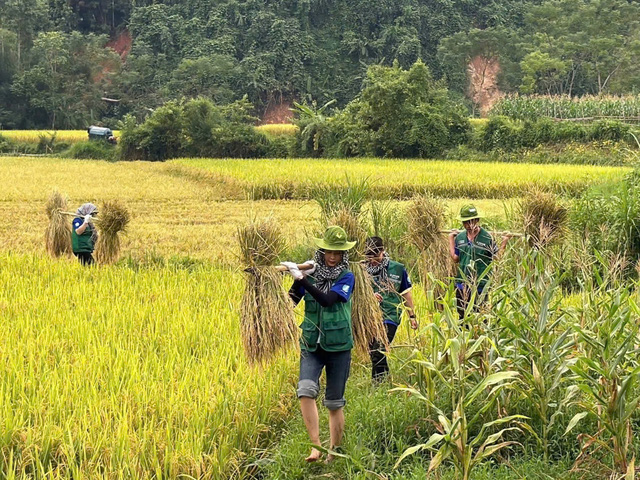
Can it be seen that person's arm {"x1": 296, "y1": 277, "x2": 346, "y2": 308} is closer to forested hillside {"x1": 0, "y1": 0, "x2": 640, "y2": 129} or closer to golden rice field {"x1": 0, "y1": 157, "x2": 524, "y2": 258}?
golden rice field {"x1": 0, "y1": 157, "x2": 524, "y2": 258}

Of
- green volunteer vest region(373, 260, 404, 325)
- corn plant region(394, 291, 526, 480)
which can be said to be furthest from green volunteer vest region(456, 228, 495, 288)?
corn plant region(394, 291, 526, 480)

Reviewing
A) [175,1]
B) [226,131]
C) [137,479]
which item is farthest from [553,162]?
[175,1]

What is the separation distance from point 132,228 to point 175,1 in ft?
150

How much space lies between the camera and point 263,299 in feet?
12.9

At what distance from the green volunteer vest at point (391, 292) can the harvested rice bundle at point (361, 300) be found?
0.83 feet

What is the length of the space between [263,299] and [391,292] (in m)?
1.32

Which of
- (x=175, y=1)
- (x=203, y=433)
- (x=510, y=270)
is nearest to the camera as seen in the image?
(x=203, y=433)

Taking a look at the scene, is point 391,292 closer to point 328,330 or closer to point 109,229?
point 328,330

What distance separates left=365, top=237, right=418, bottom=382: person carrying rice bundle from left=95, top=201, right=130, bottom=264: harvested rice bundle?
4.68 m

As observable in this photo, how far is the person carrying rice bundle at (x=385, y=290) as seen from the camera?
190 inches

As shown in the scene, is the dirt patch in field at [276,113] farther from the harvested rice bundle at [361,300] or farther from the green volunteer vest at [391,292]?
the harvested rice bundle at [361,300]

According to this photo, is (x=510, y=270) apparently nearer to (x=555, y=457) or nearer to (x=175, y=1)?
(x=555, y=457)

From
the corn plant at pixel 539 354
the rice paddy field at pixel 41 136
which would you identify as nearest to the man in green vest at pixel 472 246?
the corn plant at pixel 539 354

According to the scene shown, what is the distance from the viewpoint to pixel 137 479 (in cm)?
329
